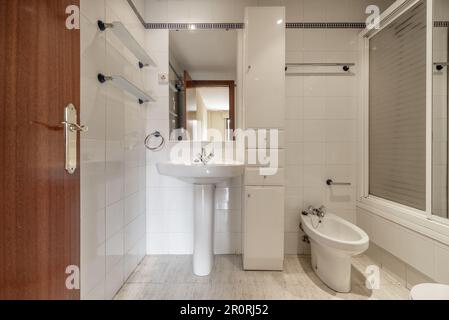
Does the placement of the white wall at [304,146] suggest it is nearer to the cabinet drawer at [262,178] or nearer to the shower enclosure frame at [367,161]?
the shower enclosure frame at [367,161]

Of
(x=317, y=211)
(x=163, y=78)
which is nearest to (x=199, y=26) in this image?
(x=163, y=78)

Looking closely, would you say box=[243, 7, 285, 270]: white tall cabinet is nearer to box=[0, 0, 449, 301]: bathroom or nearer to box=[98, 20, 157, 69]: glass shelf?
box=[0, 0, 449, 301]: bathroom

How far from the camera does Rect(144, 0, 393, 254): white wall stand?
1.90 m

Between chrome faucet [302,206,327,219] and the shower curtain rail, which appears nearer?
chrome faucet [302,206,327,219]

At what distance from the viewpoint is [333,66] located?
75.3 inches

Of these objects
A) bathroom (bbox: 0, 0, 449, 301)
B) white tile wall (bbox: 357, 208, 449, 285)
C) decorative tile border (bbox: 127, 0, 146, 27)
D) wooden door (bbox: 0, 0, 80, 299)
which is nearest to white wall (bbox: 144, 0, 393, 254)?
bathroom (bbox: 0, 0, 449, 301)

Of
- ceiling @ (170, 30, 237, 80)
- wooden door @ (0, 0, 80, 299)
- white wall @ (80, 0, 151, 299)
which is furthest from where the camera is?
ceiling @ (170, 30, 237, 80)

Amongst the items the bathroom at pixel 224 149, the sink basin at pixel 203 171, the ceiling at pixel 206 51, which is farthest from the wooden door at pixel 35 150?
the ceiling at pixel 206 51

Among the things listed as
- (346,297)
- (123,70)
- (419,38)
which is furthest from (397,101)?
(123,70)

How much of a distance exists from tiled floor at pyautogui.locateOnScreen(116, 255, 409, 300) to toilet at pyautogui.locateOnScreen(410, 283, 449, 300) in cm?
64

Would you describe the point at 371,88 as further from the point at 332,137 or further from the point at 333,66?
the point at 332,137

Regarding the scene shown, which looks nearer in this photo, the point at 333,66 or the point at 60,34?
the point at 60,34

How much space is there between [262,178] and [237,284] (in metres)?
0.79
